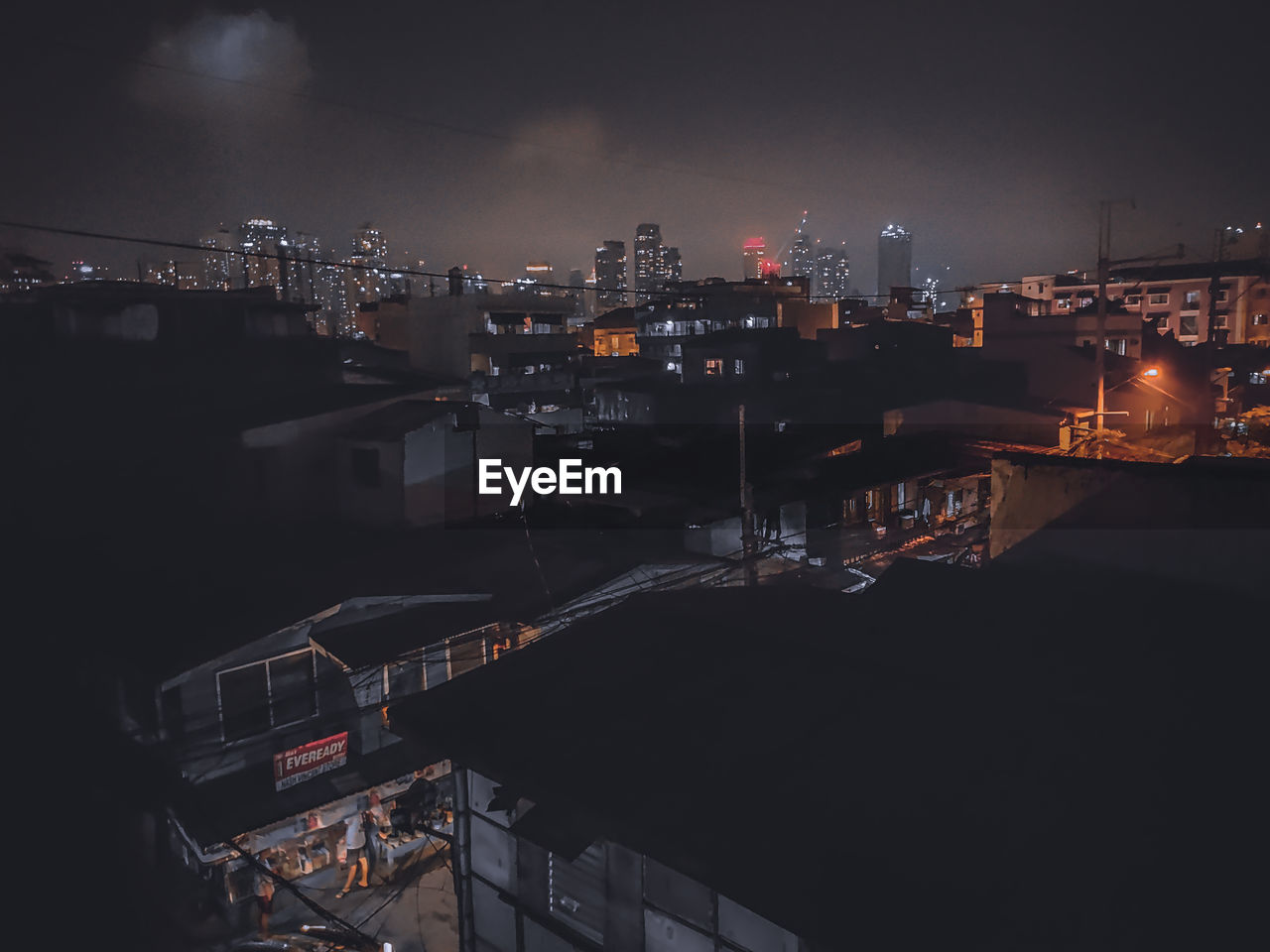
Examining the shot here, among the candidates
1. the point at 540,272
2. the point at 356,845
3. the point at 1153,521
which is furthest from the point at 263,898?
the point at 540,272

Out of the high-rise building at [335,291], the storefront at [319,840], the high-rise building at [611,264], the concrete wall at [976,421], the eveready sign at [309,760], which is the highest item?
the high-rise building at [611,264]

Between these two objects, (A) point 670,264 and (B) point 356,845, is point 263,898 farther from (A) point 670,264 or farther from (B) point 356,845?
(A) point 670,264

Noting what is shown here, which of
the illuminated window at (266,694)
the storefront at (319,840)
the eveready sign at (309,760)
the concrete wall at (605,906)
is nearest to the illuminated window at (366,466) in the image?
the illuminated window at (266,694)

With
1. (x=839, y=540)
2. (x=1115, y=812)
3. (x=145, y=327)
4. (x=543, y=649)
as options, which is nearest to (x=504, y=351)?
(x=145, y=327)

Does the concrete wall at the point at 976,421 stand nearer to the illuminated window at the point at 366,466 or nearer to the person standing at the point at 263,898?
the illuminated window at the point at 366,466

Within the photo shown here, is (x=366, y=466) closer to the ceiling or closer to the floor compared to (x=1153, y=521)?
closer to the floor

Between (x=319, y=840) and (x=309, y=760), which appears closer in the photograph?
(x=309, y=760)

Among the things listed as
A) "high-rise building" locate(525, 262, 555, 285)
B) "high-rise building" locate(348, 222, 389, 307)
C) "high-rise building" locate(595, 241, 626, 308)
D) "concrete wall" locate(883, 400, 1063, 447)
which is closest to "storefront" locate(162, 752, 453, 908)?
"concrete wall" locate(883, 400, 1063, 447)

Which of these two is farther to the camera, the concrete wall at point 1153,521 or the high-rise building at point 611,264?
the high-rise building at point 611,264

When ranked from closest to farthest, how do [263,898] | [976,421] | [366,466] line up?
[263,898] < [366,466] < [976,421]
